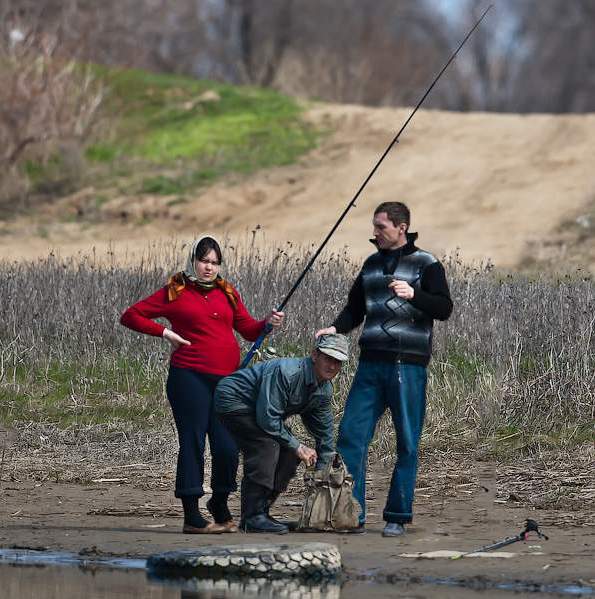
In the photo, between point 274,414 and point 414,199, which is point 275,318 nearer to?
point 274,414

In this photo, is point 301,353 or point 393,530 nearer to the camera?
point 393,530

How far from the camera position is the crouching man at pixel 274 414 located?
895 cm

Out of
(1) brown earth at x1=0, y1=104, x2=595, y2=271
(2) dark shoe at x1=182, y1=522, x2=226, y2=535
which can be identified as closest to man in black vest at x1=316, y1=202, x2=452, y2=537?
(2) dark shoe at x1=182, y1=522, x2=226, y2=535

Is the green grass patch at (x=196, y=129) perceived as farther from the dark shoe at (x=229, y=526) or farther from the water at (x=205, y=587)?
the water at (x=205, y=587)

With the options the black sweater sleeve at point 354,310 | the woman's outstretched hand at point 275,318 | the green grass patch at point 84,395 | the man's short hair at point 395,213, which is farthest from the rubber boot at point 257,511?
the green grass patch at point 84,395

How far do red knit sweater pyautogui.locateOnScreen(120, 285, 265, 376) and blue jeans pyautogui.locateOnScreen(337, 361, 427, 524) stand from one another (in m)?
0.67

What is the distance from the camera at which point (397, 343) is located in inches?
355

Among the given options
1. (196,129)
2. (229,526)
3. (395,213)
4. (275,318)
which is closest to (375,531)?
(229,526)

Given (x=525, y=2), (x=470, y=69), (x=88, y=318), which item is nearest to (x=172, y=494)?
(x=88, y=318)

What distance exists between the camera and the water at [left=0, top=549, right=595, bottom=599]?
7898 millimetres

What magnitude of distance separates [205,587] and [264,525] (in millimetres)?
1135

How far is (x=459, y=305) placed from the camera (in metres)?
15.4

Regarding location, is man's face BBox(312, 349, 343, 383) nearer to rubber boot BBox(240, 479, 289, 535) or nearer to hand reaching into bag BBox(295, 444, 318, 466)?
hand reaching into bag BBox(295, 444, 318, 466)

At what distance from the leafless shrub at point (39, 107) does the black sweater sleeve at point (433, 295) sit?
2267cm
